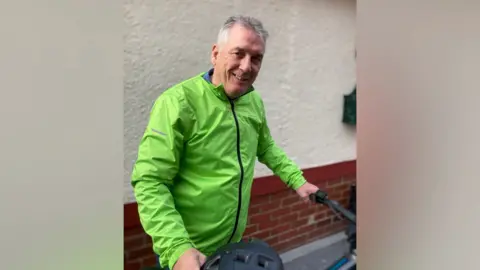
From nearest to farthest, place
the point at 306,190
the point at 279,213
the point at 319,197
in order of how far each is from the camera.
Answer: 1. the point at 319,197
2. the point at 306,190
3. the point at 279,213

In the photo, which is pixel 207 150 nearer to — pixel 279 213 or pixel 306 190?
pixel 306 190

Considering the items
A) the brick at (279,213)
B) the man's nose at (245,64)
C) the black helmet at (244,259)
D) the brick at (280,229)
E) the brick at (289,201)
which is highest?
the man's nose at (245,64)

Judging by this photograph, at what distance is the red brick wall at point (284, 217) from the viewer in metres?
2.44

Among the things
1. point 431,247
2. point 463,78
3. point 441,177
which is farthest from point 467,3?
point 431,247

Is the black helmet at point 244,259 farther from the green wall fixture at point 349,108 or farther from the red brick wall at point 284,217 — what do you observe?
the green wall fixture at point 349,108

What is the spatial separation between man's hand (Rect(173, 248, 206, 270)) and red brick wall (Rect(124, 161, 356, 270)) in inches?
45.9

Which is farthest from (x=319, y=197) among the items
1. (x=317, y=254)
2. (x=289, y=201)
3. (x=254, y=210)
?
(x=317, y=254)

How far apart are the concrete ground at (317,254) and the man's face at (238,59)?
2085mm

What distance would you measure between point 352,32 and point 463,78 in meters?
3.25

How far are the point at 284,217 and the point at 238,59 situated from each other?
208cm

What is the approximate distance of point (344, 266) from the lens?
2764 millimetres

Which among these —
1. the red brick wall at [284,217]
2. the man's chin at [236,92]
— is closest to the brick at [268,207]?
the red brick wall at [284,217]

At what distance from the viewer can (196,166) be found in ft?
5.26

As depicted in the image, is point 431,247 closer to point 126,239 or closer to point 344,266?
point 126,239
